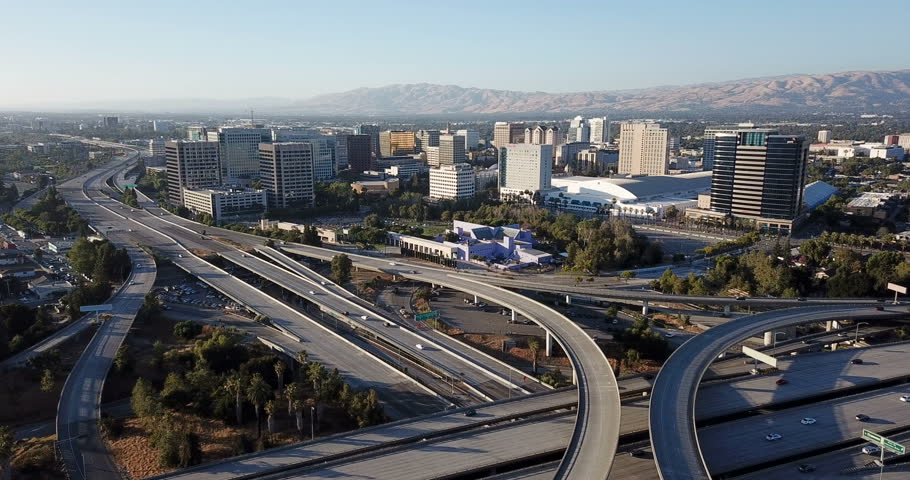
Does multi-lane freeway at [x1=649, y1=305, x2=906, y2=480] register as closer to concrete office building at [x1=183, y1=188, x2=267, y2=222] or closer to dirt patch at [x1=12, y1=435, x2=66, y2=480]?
dirt patch at [x1=12, y1=435, x2=66, y2=480]

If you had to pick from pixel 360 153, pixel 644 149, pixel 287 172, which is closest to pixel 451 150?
pixel 360 153

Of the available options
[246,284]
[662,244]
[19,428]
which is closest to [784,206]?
[662,244]

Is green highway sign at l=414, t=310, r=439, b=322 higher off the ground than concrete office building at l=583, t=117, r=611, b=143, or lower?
lower

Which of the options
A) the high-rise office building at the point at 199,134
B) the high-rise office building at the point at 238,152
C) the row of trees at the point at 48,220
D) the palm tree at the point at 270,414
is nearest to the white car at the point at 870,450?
the palm tree at the point at 270,414

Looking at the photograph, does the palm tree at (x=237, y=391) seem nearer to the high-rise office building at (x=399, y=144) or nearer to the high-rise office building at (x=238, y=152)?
the high-rise office building at (x=238, y=152)

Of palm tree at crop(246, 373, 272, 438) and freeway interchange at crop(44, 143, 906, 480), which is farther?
palm tree at crop(246, 373, 272, 438)

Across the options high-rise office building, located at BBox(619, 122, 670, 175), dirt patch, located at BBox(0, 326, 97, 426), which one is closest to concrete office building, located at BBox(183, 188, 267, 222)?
dirt patch, located at BBox(0, 326, 97, 426)

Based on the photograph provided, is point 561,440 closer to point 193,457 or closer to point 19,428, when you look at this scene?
point 193,457
